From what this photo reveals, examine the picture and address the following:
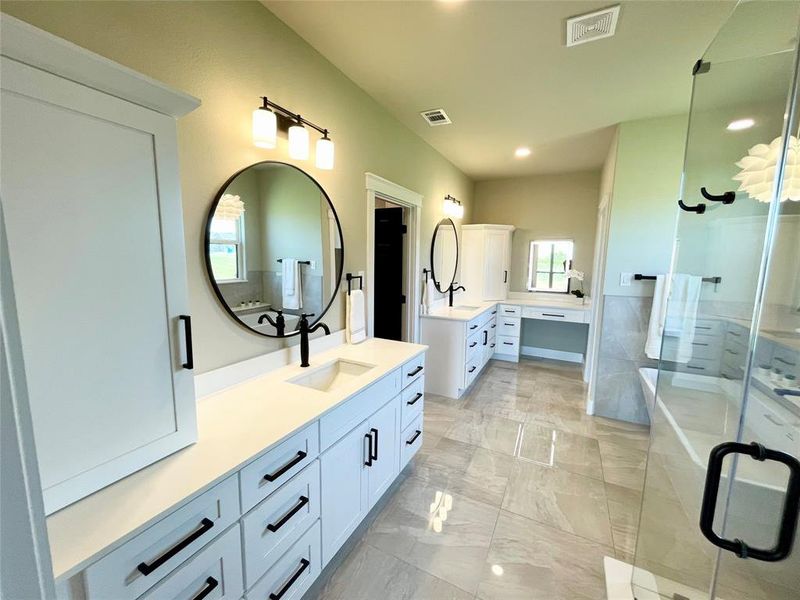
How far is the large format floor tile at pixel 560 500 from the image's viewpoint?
186 cm

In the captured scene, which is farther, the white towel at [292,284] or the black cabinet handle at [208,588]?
the white towel at [292,284]

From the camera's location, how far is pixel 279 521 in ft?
3.86

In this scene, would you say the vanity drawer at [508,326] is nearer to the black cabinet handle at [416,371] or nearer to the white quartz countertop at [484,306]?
the white quartz countertop at [484,306]

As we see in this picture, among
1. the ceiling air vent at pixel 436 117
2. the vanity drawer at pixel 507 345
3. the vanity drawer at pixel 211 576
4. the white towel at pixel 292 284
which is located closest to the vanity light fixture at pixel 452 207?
the ceiling air vent at pixel 436 117

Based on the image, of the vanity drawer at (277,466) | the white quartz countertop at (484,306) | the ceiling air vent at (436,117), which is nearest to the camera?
the vanity drawer at (277,466)

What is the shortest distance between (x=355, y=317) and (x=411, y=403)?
0.72 metres

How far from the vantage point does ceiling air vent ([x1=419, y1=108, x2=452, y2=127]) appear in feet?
8.84

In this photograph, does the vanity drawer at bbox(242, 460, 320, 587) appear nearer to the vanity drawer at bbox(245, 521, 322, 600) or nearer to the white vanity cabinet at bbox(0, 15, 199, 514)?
the vanity drawer at bbox(245, 521, 322, 600)

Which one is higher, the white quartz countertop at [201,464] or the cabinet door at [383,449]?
the white quartz countertop at [201,464]

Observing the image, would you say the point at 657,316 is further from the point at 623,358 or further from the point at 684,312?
the point at 684,312

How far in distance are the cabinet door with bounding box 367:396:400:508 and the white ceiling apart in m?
2.06

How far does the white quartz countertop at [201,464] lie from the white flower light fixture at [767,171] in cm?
171

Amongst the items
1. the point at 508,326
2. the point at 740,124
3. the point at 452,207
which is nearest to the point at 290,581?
the point at 740,124

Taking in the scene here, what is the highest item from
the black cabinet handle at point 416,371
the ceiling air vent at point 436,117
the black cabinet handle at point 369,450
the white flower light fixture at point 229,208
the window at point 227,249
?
the ceiling air vent at point 436,117
